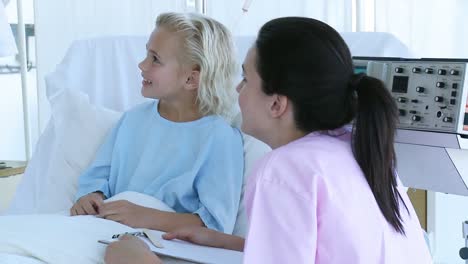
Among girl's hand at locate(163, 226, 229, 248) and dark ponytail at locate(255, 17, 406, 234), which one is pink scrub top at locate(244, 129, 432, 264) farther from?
girl's hand at locate(163, 226, 229, 248)

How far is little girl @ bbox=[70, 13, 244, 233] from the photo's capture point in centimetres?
152

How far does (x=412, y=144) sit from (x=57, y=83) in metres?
1.21

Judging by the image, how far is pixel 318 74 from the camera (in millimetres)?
916

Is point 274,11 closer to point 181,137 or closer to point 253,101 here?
point 181,137

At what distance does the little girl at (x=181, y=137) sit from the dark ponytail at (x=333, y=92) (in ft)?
1.92

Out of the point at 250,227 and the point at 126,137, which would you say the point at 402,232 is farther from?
the point at 126,137

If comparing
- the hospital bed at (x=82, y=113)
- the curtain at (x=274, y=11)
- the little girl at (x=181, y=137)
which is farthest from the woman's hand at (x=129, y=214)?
A: the curtain at (x=274, y=11)

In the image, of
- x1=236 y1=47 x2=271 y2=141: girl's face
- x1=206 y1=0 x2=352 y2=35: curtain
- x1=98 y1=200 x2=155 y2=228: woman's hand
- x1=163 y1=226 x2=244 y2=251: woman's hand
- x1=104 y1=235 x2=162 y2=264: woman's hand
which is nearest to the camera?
x1=236 y1=47 x2=271 y2=141: girl's face

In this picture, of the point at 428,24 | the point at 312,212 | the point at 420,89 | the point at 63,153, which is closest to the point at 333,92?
the point at 312,212

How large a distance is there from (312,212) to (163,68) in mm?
861

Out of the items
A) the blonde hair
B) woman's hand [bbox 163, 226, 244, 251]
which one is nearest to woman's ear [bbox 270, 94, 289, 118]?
woman's hand [bbox 163, 226, 244, 251]

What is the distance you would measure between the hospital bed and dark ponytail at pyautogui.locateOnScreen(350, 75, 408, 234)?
578 mm

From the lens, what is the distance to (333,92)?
36.9 inches

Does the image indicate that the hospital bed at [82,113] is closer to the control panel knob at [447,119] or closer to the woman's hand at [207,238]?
the woman's hand at [207,238]
